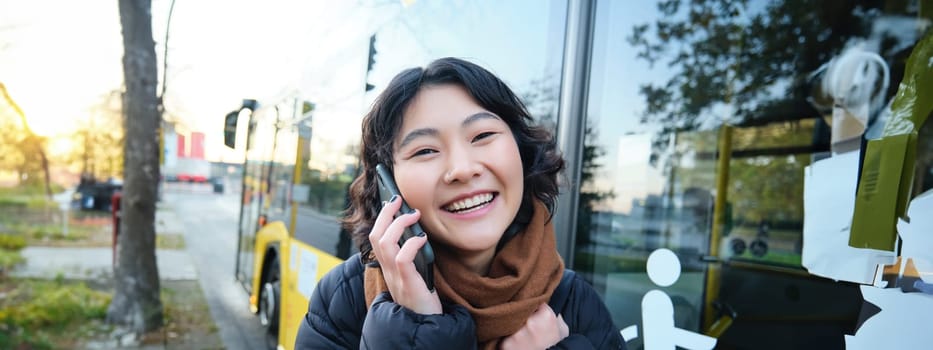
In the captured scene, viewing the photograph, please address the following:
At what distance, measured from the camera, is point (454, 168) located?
3.85ft

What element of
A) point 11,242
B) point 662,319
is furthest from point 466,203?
point 11,242

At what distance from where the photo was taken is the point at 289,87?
15.8 ft

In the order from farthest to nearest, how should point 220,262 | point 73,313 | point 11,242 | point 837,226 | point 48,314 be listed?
point 220,262 < point 11,242 < point 73,313 < point 48,314 < point 837,226

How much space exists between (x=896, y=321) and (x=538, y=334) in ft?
2.76

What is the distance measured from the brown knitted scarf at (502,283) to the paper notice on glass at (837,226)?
765 mm

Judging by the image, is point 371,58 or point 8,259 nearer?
point 371,58

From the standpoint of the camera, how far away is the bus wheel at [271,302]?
16.1ft

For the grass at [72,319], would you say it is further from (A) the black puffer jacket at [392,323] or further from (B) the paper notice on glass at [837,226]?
(B) the paper notice on glass at [837,226]

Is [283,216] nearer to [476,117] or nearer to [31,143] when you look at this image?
[476,117]

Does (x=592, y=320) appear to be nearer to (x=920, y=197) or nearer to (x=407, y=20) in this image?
(x=920, y=197)

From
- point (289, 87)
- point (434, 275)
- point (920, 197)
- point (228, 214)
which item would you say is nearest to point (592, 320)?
point (434, 275)

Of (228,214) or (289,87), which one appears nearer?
(289,87)

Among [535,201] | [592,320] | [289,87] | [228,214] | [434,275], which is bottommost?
[228,214]

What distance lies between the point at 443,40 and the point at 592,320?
5.84 ft
